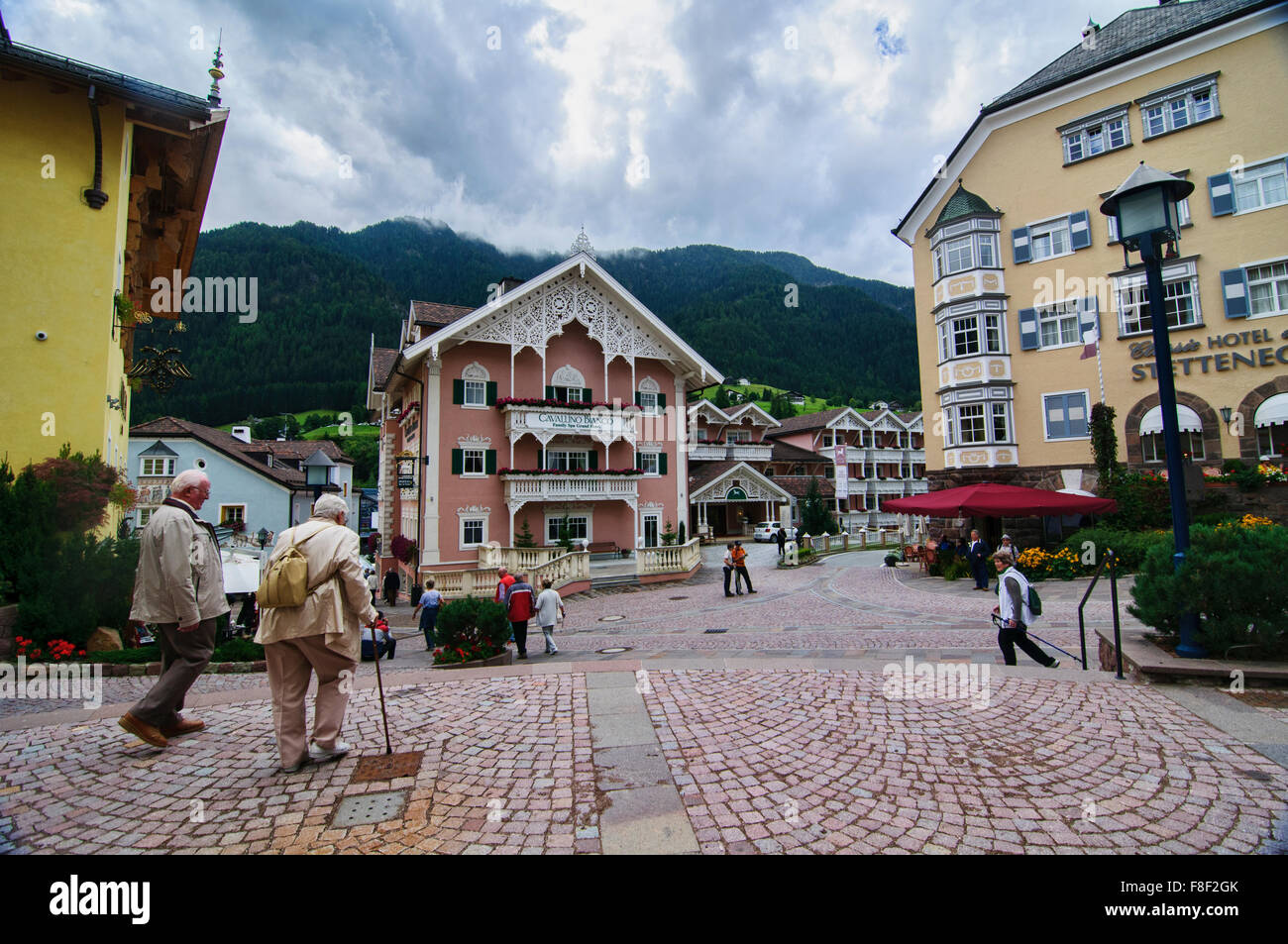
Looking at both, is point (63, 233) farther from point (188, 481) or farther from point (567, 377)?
point (567, 377)

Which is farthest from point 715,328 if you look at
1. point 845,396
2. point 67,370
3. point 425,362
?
point 67,370

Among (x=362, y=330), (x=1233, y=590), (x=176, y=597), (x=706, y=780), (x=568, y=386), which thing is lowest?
(x=706, y=780)

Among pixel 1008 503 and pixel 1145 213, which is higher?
pixel 1145 213

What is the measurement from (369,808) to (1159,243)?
30.4 ft

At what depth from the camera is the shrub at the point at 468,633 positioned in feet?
27.1

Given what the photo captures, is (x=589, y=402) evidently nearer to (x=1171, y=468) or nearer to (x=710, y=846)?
(x=1171, y=468)

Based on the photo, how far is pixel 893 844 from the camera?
304cm

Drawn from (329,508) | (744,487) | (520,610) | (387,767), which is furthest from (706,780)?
(744,487)

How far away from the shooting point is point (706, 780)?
12.7 feet

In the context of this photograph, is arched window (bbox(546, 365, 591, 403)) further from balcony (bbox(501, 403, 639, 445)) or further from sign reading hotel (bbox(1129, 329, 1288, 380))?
sign reading hotel (bbox(1129, 329, 1288, 380))

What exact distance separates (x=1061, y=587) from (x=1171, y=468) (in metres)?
11.3

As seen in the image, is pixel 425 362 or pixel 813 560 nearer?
pixel 425 362

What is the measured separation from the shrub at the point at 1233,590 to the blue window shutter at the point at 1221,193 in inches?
797
